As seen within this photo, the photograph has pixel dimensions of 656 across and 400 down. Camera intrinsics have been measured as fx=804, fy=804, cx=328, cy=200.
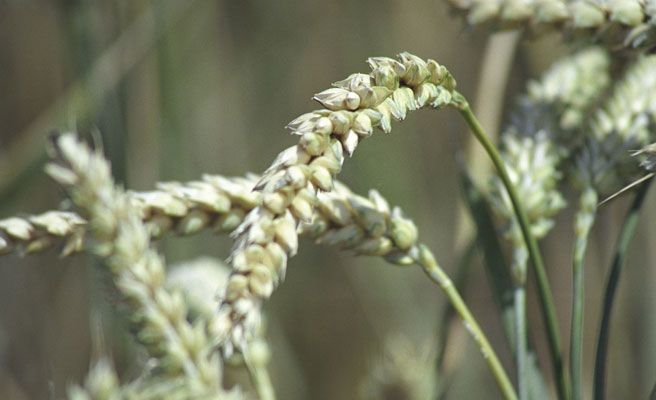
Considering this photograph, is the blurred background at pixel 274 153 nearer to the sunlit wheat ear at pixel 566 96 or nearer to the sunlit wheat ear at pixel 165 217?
the sunlit wheat ear at pixel 566 96

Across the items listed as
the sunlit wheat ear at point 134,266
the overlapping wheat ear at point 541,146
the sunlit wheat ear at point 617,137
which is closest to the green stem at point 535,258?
the overlapping wheat ear at point 541,146

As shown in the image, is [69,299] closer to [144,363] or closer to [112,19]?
[112,19]

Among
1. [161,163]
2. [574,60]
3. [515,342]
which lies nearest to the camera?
[515,342]

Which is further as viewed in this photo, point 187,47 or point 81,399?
point 187,47

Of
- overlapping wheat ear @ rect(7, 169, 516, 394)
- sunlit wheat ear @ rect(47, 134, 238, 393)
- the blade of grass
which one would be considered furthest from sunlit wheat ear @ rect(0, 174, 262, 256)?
the blade of grass

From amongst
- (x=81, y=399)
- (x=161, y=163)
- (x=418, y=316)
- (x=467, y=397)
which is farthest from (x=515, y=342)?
(x=161, y=163)

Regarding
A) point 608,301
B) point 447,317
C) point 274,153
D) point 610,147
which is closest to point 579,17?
point 610,147
